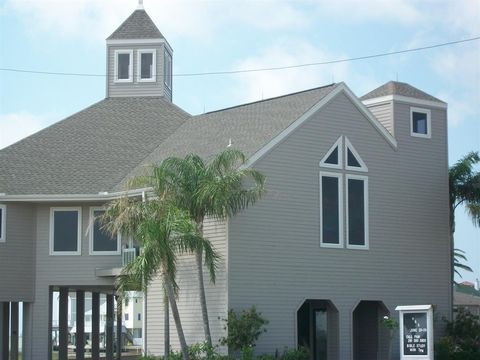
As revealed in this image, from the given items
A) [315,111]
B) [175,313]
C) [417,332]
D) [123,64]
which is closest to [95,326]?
[123,64]

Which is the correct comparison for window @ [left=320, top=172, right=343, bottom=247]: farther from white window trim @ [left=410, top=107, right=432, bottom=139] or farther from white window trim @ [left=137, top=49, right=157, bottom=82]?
white window trim @ [left=137, top=49, right=157, bottom=82]

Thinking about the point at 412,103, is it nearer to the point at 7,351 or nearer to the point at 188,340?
the point at 188,340

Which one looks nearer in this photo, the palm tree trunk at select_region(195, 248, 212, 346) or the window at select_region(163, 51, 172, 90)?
the palm tree trunk at select_region(195, 248, 212, 346)

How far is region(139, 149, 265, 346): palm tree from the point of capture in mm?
A: 28984

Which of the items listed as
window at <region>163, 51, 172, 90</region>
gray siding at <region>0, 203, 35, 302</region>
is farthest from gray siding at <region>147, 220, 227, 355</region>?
window at <region>163, 51, 172, 90</region>

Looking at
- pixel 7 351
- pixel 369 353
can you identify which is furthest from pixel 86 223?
pixel 369 353

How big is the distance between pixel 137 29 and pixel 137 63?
162 cm

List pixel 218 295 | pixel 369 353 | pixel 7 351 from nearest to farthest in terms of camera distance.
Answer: pixel 218 295 → pixel 369 353 → pixel 7 351

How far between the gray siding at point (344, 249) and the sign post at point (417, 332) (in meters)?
5.74

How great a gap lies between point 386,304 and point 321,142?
19.9ft

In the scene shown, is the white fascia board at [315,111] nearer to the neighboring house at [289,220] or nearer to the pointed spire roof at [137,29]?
the neighboring house at [289,220]

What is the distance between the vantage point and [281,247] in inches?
1220

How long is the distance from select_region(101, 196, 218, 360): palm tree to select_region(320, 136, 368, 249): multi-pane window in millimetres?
5604

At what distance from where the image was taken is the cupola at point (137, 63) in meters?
42.2
